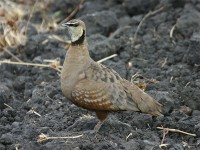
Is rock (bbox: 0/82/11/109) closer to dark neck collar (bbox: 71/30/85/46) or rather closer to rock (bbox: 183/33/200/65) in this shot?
dark neck collar (bbox: 71/30/85/46)

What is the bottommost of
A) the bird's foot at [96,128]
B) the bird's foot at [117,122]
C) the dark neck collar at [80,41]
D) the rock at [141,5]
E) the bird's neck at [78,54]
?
the bird's foot at [117,122]

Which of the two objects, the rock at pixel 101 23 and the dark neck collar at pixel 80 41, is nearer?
the dark neck collar at pixel 80 41

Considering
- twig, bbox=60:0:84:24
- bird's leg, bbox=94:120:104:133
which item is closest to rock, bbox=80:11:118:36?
twig, bbox=60:0:84:24

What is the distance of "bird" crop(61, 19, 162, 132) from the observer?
6.34m

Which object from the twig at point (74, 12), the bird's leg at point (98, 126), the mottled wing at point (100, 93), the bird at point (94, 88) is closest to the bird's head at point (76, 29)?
the bird at point (94, 88)

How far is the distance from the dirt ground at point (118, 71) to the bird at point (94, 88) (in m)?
0.31

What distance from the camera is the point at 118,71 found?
27.1 ft

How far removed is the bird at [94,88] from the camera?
6336 mm

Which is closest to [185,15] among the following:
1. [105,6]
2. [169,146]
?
[105,6]

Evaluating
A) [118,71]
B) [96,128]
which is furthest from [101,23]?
[96,128]

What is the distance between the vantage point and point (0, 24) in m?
10.4

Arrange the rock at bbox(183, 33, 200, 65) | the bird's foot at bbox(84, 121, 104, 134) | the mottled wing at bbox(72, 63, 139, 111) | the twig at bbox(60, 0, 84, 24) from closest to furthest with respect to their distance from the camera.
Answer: the mottled wing at bbox(72, 63, 139, 111), the bird's foot at bbox(84, 121, 104, 134), the rock at bbox(183, 33, 200, 65), the twig at bbox(60, 0, 84, 24)

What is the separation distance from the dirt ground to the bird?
0.31 meters

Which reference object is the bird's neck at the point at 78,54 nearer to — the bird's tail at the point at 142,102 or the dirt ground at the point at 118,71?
the bird's tail at the point at 142,102
